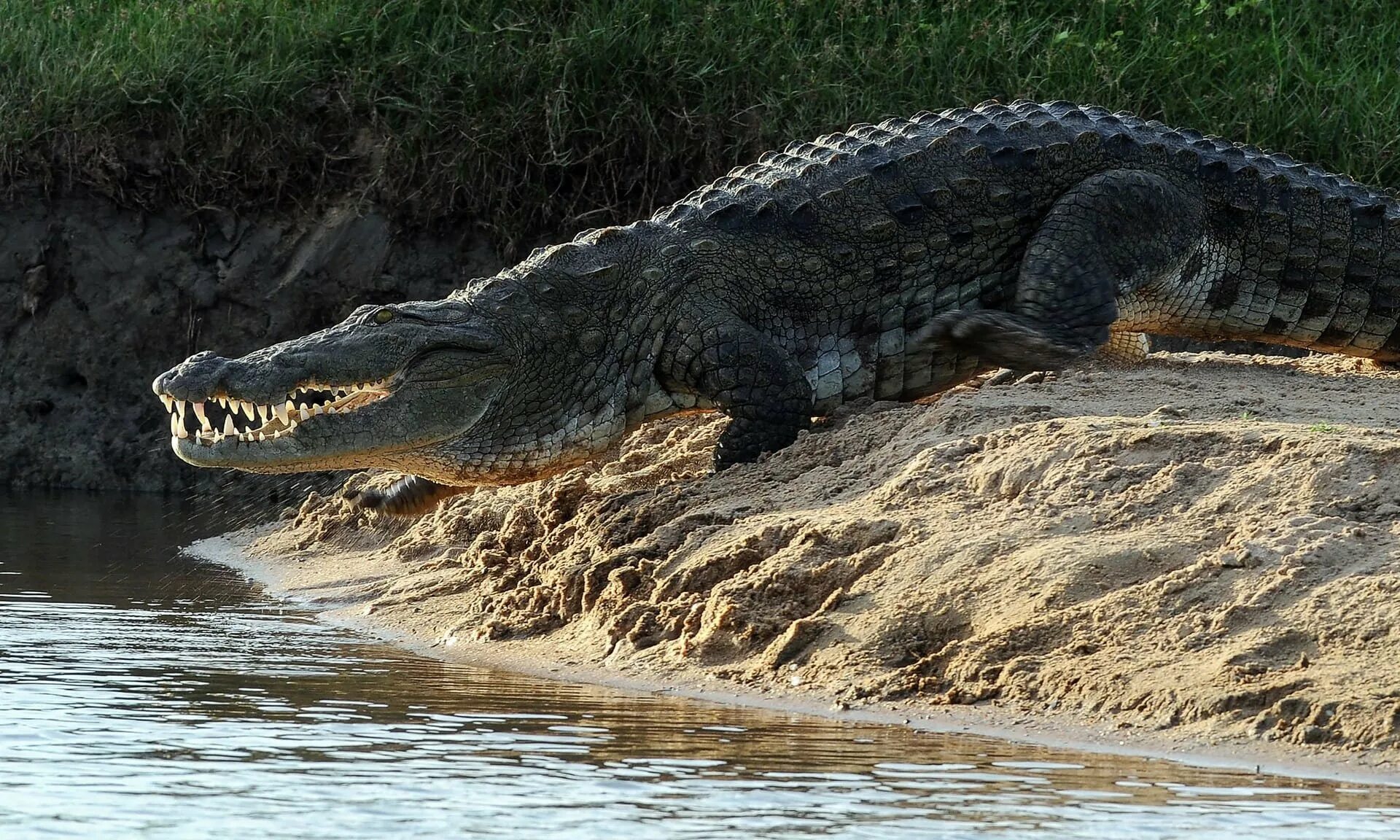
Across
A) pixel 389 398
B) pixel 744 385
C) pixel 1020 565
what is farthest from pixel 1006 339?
pixel 389 398

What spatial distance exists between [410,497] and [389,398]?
72cm

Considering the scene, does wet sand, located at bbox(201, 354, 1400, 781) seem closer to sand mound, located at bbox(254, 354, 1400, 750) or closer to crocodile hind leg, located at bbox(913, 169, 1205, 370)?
Answer: sand mound, located at bbox(254, 354, 1400, 750)

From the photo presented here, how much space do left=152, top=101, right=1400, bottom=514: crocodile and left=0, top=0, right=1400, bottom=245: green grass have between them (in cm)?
202

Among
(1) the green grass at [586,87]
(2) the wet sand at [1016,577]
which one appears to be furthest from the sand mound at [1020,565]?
(1) the green grass at [586,87]

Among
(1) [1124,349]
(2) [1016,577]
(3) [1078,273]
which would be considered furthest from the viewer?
(1) [1124,349]

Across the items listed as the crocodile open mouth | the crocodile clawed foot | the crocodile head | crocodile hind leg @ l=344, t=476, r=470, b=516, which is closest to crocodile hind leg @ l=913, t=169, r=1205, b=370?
the crocodile clawed foot

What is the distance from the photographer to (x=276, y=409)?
5.70 m

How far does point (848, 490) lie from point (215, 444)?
1979mm

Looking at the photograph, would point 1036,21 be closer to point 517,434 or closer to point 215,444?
point 517,434

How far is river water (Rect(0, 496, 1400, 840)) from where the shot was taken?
10.1ft

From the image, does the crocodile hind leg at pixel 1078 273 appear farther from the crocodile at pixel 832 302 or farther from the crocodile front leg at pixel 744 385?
the crocodile front leg at pixel 744 385

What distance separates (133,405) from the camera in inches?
389

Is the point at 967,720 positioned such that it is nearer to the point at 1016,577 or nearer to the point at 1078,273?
the point at 1016,577

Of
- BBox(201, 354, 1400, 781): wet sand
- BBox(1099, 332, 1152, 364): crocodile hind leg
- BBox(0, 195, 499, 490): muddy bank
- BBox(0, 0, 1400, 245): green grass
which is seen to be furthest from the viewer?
BBox(0, 195, 499, 490): muddy bank
